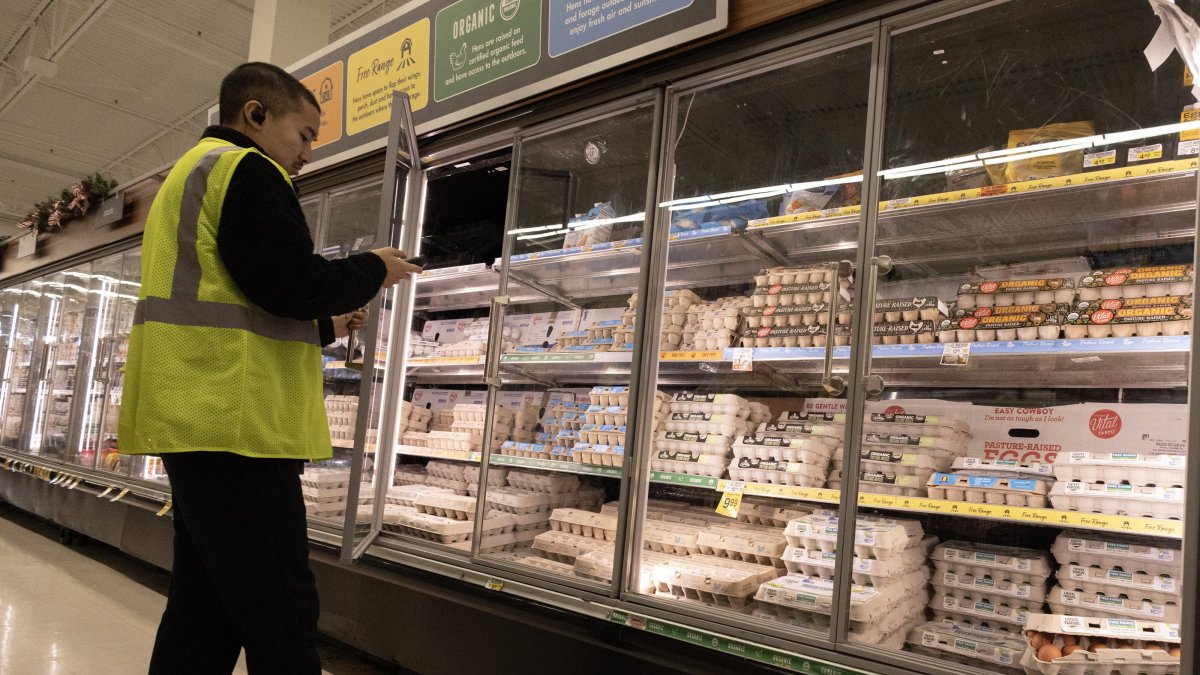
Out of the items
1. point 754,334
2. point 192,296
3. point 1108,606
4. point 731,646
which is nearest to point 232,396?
point 192,296

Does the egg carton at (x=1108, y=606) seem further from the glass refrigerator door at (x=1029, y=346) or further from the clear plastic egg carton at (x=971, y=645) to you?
the clear plastic egg carton at (x=971, y=645)

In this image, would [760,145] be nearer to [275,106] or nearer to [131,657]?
[275,106]

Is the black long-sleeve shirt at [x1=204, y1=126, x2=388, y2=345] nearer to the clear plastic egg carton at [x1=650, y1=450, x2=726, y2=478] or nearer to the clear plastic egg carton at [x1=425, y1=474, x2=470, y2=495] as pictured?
the clear plastic egg carton at [x1=650, y1=450, x2=726, y2=478]

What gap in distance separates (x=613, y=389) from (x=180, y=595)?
187 centimetres

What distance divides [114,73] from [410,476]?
10.6 meters

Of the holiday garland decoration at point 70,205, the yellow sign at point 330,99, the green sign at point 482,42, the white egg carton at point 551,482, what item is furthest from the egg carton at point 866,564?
the holiday garland decoration at point 70,205

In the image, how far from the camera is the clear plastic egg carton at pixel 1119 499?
6.56 feet

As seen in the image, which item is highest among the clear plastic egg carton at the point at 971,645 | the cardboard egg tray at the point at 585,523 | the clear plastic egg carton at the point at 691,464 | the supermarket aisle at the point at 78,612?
the clear plastic egg carton at the point at 691,464

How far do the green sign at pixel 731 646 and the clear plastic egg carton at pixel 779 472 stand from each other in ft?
1.92

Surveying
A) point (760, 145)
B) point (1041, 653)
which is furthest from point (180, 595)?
point (760, 145)

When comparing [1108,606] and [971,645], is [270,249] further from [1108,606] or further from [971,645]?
[1108,606]

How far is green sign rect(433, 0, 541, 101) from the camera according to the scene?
3.14 metres

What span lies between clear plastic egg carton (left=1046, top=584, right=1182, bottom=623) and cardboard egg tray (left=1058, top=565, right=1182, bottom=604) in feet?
0.04

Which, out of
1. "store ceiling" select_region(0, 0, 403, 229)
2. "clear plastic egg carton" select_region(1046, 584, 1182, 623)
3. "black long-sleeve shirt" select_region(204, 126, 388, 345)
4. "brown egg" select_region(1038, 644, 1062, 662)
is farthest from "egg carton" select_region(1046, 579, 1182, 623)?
"store ceiling" select_region(0, 0, 403, 229)
